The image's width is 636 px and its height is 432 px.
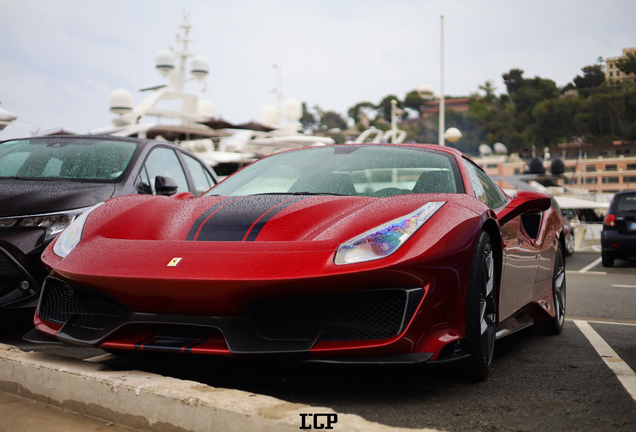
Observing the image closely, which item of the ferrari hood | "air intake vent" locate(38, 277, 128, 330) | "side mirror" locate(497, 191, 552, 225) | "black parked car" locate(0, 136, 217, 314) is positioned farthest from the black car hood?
"side mirror" locate(497, 191, 552, 225)

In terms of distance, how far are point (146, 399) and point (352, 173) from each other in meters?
1.82

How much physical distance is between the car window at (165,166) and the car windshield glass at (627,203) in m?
9.35

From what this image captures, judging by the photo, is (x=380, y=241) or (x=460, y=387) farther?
(x=460, y=387)

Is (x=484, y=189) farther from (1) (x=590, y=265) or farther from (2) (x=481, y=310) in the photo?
(1) (x=590, y=265)

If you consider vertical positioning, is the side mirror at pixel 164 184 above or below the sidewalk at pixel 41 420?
above

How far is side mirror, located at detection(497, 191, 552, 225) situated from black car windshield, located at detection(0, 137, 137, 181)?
9.05 feet

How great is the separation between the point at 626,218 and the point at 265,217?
11100 mm

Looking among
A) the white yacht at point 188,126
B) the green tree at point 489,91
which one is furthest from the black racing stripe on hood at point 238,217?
the green tree at point 489,91

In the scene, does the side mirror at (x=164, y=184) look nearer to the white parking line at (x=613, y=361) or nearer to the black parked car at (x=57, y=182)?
the black parked car at (x=57, y=182)

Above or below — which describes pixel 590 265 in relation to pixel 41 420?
below

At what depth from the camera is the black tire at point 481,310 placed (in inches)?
112

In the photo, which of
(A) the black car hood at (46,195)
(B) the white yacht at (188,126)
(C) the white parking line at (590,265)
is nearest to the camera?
(A) the black car hood at (46,195)

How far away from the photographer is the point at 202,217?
310 centimetres

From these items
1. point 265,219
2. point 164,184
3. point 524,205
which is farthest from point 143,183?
point 524,205
